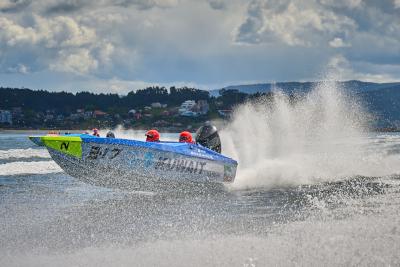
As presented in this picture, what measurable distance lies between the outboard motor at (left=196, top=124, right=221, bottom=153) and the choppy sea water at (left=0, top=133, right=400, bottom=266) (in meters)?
1.66

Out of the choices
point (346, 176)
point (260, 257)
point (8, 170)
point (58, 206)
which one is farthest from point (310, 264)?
point (8, 170)

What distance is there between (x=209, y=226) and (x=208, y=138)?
302 inches

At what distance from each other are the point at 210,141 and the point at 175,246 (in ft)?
31.0

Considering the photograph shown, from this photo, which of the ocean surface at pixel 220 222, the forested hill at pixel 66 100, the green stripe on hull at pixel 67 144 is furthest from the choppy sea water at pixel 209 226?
the forested hill at pixel 66 100

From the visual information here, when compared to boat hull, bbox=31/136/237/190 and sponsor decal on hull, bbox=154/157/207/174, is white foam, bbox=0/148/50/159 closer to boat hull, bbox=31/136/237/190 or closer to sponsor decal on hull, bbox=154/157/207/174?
boat hull, bbox=31/136/237/190

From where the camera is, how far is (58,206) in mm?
13383

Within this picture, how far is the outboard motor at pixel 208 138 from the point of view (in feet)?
56.4

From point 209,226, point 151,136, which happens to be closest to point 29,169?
point 151,136

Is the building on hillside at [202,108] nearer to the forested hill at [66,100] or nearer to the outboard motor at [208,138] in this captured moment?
the forested hill at [66,100]

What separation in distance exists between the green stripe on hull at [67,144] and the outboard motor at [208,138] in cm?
411

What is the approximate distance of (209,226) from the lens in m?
9.75

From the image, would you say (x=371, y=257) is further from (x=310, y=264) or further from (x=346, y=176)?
(x=346, y=176)

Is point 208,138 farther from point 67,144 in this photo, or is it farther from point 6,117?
point 6,117

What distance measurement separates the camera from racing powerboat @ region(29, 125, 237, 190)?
14.9m
